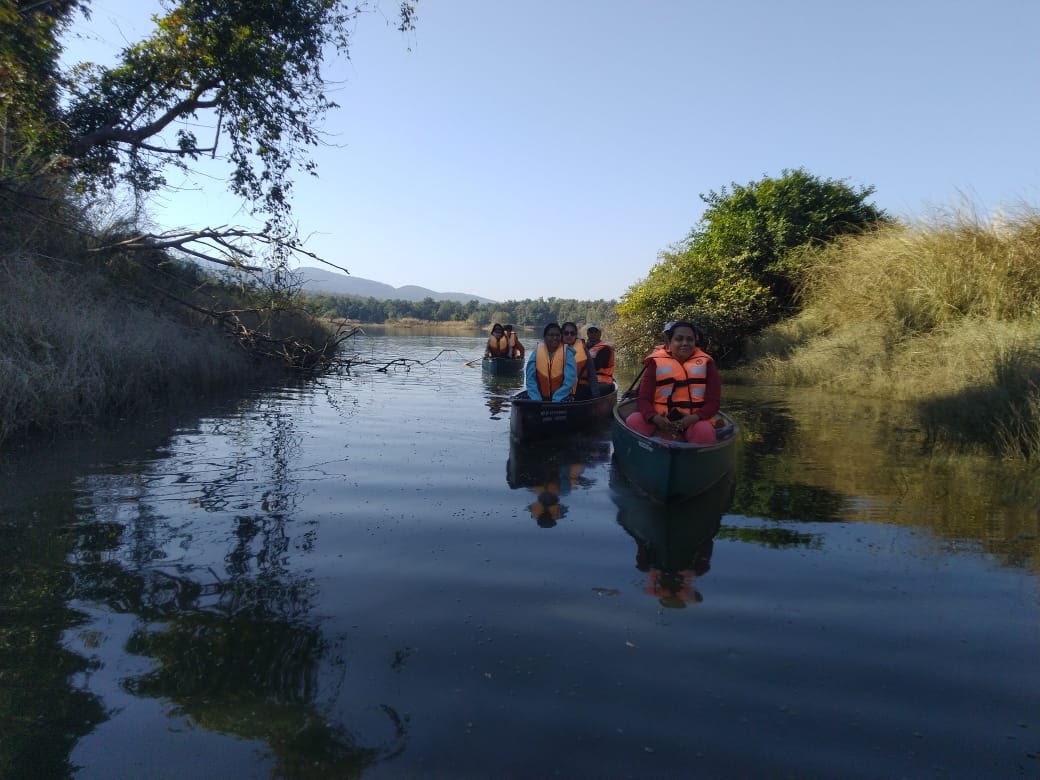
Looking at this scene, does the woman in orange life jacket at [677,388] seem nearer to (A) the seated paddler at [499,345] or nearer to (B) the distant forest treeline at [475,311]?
(A) the seated paddler at [499,345]

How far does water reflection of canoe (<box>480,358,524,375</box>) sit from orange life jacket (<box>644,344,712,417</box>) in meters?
12.1

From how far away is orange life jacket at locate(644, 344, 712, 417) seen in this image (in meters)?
7.25

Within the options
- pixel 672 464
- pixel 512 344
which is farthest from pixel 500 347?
pixel 672 464

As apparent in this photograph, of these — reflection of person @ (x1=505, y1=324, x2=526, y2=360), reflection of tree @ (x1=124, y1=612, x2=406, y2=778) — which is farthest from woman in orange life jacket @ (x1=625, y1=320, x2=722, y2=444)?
reflection of person @ (x1=505, y1=324, x2=526, y2=360)

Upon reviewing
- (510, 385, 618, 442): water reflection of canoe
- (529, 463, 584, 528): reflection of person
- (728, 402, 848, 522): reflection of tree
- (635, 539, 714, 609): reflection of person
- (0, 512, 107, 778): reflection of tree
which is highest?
(510, 385, 618, 442): water reflection of canoe

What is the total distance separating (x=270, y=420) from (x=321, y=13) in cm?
841

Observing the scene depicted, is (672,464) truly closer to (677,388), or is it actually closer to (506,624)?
(677,388)

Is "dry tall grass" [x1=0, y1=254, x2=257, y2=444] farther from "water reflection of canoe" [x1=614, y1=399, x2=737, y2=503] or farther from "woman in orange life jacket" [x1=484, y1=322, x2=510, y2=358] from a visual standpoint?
"woman in orange life jacket" [x1=484, y1=322, x2=510, y2=358]

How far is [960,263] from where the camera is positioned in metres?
14.5

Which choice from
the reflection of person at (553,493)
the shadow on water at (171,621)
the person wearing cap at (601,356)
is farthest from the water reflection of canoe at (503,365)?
the shadow on water at (171,621)

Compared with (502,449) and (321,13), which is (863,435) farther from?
(321,13)

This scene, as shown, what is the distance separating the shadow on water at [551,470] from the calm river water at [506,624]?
0.09 m

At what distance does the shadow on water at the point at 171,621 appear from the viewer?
2975 mm

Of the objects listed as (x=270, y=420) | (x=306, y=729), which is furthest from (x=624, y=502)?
(x=270, y=420)
